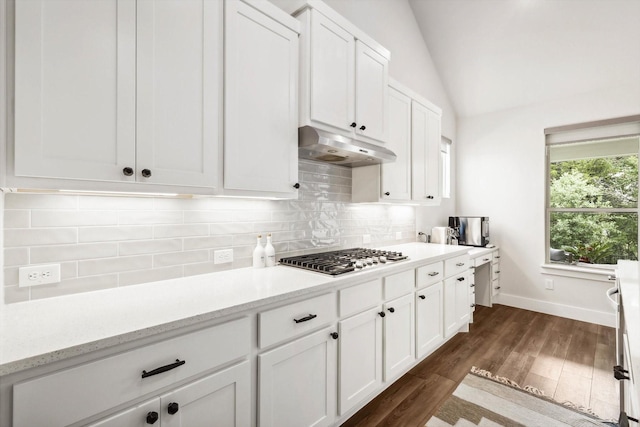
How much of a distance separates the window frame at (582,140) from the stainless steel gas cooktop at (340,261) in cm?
301

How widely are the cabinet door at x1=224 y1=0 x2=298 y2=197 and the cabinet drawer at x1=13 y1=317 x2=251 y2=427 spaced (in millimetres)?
766

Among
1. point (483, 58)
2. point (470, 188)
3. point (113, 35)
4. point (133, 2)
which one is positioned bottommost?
point (470, 188)

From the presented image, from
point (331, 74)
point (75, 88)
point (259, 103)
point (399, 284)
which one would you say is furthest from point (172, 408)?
point (331, 74)

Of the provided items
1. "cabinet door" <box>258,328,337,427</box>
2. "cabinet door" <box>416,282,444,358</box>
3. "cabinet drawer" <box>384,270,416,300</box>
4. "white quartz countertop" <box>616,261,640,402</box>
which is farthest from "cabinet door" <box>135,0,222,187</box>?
"cabinet door" <box>416,282,444,358</box>

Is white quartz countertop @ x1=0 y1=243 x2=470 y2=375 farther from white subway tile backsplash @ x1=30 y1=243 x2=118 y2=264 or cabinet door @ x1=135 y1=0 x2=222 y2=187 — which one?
cabinet door @ x1=135 y1=0 x2=222 y2=187

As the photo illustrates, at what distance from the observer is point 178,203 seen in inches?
65.8

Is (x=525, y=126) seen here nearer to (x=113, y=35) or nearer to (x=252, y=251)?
(x=252, y=251)

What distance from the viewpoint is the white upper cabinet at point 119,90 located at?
102cm

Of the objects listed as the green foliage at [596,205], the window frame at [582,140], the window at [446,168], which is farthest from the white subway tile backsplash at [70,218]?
the green foliage at [596,205]

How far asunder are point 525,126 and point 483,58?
3.76ft

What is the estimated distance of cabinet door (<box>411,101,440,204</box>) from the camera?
3111 millimetres

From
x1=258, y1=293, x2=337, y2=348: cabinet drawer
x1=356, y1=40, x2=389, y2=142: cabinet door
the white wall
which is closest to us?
x1=258, y1=293, x2=337, y2=348: cabinet drawer

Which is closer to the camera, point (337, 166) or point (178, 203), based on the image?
point (178, 203)

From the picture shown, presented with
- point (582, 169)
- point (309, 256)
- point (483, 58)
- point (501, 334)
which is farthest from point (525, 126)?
point (309, 256)
